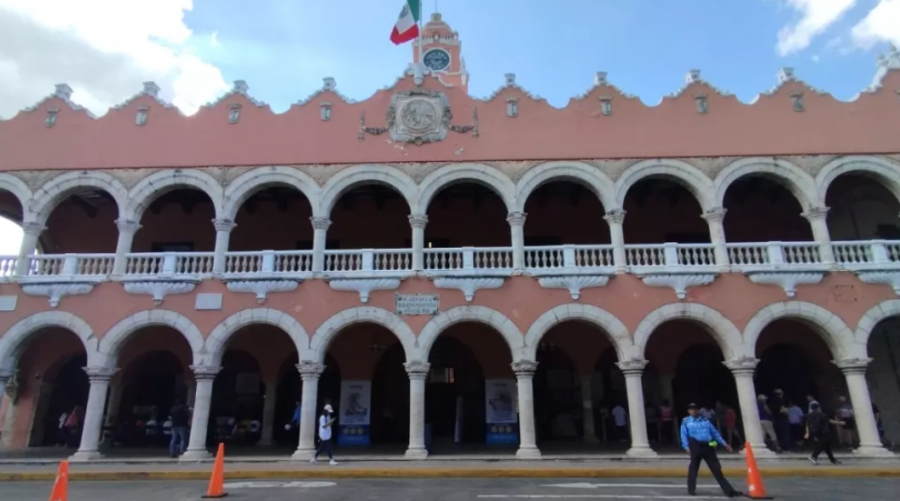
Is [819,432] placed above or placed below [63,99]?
below

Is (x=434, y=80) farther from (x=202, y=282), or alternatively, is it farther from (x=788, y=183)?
(x=788, y=183)

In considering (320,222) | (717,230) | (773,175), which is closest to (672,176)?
(717,230)

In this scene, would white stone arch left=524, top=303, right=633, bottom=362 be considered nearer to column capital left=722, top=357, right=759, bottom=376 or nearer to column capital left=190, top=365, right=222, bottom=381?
column capital left=722, top=357, right=759, bottom=376

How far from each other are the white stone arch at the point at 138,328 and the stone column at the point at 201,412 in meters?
0.63

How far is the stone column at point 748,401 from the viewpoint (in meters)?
14.0

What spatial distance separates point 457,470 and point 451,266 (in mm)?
5739

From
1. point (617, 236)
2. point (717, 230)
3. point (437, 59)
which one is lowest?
point (617, 236)

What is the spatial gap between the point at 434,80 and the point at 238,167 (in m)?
6.56

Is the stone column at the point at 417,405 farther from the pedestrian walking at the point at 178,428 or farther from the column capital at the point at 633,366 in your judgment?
the pedestrian walking at the point at 178,428

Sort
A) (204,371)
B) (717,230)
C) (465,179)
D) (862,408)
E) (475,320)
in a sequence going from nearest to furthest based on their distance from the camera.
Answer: (862,408)
(204,371)
(475,320)
(717,230)
(465,179)

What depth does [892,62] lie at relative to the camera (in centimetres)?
1711

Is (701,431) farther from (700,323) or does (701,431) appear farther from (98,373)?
(98,373)

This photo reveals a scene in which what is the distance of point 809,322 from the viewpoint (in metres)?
15.1

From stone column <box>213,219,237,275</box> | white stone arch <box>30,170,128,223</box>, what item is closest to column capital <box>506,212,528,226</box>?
stone column <box>213,219,237,275</box>
